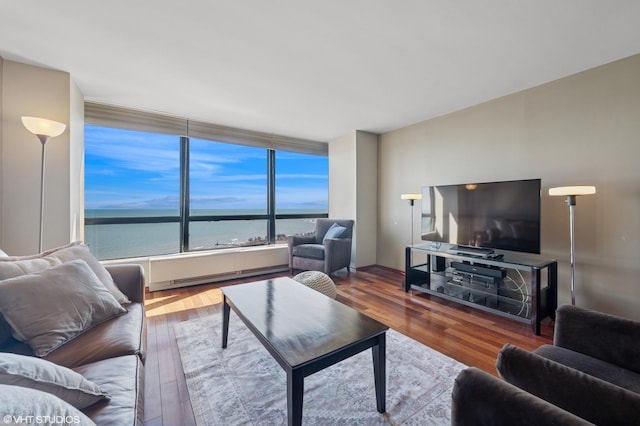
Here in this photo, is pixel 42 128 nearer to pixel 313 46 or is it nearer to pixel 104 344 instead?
pixel 104 344

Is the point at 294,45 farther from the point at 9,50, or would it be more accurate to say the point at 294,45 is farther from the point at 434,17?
the point at 9,50

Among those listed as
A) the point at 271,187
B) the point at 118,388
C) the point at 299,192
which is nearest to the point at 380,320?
the point at 118,388

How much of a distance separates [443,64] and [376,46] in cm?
71

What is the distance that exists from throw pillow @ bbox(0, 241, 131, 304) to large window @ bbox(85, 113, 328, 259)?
183cm

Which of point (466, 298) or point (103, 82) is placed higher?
point (103, 82)

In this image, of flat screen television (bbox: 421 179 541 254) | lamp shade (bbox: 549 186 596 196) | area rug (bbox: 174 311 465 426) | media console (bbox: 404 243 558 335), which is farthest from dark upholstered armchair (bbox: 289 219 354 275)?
lamp shade (bbox: 549 186 596 196)

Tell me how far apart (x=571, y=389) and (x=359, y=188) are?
3.81 m

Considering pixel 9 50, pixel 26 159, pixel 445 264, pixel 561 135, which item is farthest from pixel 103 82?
pixel 561 135

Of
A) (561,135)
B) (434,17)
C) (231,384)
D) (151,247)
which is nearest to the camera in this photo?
(231,384)

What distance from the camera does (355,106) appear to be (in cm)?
341

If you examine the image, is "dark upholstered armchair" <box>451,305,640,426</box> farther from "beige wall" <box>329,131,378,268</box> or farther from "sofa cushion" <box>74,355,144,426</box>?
"beige wall" <box>329,131,378,268</box>

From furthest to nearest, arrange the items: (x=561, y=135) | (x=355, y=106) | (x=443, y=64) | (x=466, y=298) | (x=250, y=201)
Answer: (x=250, y=201), (x=355, y=106), (x=466, y=298), (x=561, y=135), (x=443, y=64)

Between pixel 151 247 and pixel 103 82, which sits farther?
pixel 151 247

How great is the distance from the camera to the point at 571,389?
85 centimetres
